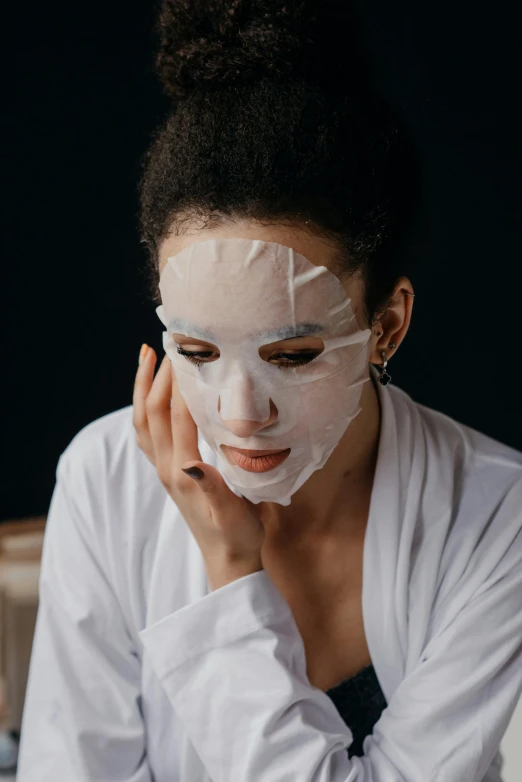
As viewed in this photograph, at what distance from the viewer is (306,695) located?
114cm

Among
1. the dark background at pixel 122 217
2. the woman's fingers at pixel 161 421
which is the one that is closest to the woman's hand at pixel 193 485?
the woman's fingers at pixel 161 421

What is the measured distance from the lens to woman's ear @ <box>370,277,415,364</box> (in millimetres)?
1135

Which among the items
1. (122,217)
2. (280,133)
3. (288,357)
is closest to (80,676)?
(288,357)

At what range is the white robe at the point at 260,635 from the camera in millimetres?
1124

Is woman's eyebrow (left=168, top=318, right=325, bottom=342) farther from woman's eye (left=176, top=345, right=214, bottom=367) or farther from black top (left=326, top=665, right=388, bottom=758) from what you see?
black top (left=326, top=665, right=388, bottom=758)

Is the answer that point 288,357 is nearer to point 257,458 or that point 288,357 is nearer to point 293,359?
point 293,359

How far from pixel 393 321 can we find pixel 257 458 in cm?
21

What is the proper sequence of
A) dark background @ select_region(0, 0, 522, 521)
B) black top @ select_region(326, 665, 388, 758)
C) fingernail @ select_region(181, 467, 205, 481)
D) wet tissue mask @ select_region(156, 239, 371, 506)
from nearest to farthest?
1. wet tissue mask @ select_region(156, 239, 371, 506)
2. fingernail @ select_region(181, 467, 205, 481)
3. black top @ select_region(326, 665, 388, 758)
4. dark background @ select_region(0, 0, 522, 521)

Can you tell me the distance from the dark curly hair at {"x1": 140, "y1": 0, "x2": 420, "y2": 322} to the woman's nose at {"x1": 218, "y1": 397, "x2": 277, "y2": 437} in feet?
0.49

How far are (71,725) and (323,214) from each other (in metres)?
0.63

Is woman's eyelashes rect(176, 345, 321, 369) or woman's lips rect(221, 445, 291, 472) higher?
woman's eyelashes rect(176, 345, 321, 369)

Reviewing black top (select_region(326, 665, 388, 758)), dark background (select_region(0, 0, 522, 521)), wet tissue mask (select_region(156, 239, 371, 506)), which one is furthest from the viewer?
dark background (select_region(0, 0, 522, 521))

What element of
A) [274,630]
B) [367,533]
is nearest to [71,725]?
[274,630]

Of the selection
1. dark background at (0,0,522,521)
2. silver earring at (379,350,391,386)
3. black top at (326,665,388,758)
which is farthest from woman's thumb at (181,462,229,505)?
dark background at (0,0,522,521)
